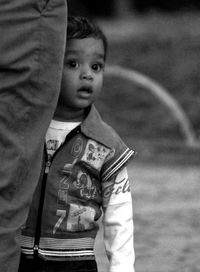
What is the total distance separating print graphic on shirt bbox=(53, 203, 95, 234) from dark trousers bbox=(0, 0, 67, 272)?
42cm

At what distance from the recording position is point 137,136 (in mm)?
13367

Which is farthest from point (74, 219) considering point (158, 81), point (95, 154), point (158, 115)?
point (158, 81)

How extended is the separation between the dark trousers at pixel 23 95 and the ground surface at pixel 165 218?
9.88 feet

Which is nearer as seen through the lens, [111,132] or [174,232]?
[111,132]

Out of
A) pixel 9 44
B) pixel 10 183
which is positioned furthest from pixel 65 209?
pixel 9 44

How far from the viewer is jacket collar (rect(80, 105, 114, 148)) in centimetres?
380

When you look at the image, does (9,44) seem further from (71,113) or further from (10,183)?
(71,113)

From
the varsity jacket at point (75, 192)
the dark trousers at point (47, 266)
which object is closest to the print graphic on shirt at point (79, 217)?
the varsity jacket at point (75, 192)

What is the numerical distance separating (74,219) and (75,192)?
10 cm

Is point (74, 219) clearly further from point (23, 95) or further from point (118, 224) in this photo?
point (23, 95)

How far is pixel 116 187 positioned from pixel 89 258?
0.92 ft

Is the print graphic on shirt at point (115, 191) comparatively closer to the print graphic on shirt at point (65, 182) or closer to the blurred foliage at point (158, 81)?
the print graphic on shirt at point (65, 182)

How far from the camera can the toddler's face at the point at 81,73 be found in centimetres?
376

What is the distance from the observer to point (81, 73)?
3.77 metres
